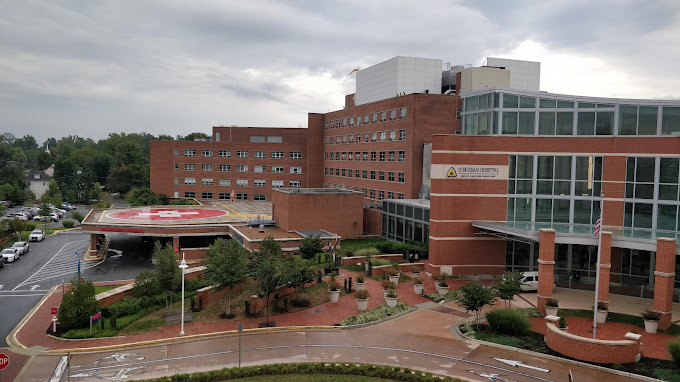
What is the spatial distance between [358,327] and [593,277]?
18313 mm

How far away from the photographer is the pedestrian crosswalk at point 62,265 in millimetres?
42000

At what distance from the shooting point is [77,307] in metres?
27.7

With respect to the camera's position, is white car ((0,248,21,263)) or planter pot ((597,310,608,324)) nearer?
planter pot ((597,310,608,324))

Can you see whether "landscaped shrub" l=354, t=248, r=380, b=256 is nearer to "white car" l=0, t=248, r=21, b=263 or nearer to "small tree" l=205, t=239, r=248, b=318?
"small tree" l=205, t=239, r=248, b=318

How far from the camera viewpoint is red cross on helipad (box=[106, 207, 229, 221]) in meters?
60.1

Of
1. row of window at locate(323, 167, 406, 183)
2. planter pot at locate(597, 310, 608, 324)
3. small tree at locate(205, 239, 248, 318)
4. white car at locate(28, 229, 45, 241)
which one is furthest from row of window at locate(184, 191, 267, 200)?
planter pot at locate(597, 310, 608, 324)

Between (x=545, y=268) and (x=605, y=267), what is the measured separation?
3.14 m

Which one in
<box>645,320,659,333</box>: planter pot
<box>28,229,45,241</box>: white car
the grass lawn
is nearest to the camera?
the grass lawn

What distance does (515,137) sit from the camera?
35875 mm

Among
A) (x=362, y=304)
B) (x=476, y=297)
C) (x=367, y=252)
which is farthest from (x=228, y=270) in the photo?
(x=367, y=252)

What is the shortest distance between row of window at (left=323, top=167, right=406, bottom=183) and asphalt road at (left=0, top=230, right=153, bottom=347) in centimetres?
2862

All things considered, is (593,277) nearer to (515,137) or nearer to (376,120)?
(515,137)

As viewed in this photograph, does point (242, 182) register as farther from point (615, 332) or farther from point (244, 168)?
point (615, 332)

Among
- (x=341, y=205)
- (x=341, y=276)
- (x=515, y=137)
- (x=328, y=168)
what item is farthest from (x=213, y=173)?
(x=515, y=137)
